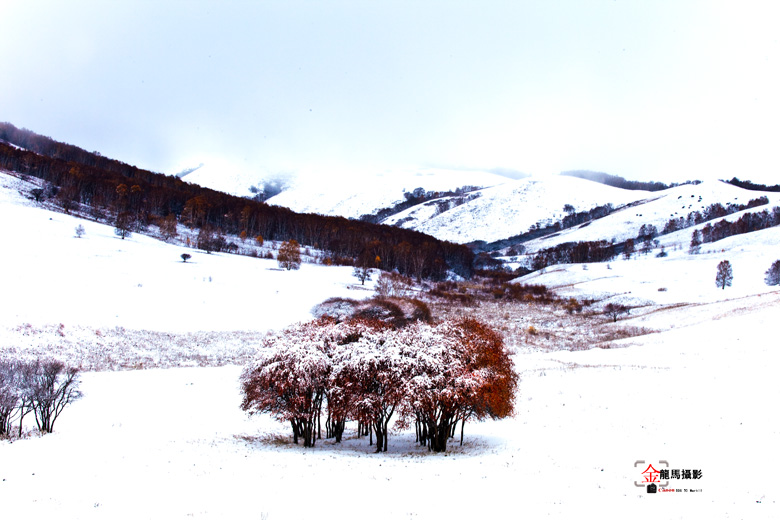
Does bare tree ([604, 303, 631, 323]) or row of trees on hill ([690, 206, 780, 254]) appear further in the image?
row of trees on hill ([690, 206, 780, 254])

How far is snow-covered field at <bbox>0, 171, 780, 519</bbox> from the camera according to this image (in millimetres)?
12211

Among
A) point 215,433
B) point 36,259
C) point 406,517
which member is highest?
point 36,259

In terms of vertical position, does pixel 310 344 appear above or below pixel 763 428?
above

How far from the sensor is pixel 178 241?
123250mm

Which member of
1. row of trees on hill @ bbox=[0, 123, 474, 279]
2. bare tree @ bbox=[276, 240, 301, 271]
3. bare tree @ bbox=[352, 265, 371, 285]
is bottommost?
bare tree @ bbox=[352, 265, 371, 285]

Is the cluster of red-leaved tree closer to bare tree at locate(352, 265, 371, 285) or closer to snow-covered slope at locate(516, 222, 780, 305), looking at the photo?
snow-covered slope at locate(516, 222, 780, 305)

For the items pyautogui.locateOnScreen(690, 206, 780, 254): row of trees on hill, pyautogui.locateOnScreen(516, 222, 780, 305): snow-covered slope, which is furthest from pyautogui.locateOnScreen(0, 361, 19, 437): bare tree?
pyautogui.locateOnScreen(690, 206, 780, 254): row of trees on hill

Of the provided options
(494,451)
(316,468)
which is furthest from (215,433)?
(494,451)

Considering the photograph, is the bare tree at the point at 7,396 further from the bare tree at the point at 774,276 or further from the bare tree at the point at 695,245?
Answer: the bare tree at the point at 695,245

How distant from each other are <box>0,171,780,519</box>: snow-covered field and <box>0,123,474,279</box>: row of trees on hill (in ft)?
266

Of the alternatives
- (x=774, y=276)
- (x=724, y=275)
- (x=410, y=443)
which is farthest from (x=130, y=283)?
(x=774, y=276)

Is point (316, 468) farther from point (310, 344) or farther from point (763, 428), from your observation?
point (763, 428)

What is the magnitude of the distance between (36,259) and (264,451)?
68.3 metres

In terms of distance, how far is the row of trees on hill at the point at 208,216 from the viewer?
437 feet
